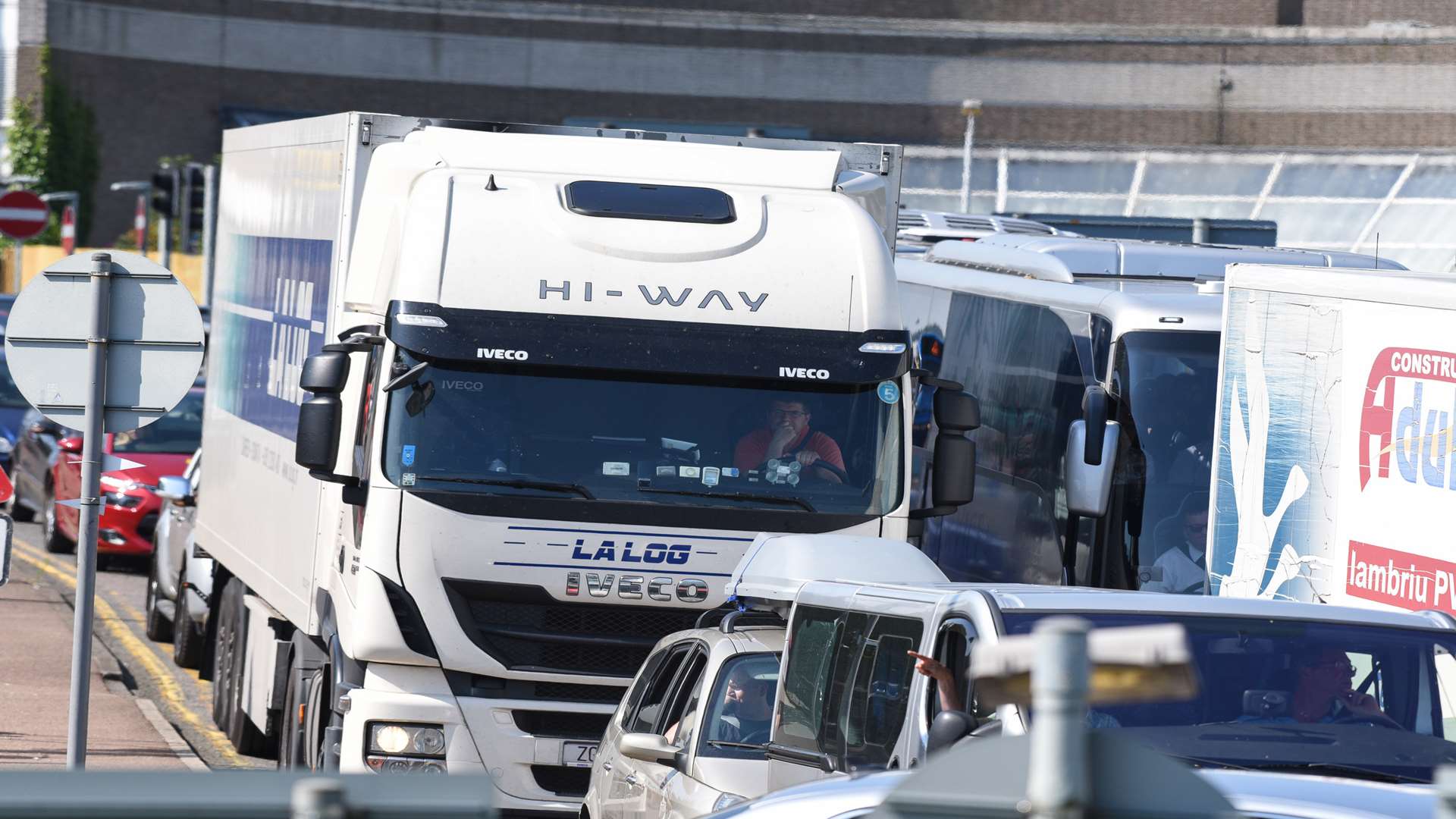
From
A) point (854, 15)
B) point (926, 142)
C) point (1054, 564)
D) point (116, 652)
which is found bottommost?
point (116, 652)

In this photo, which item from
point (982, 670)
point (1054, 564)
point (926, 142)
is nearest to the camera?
point (982, 670)

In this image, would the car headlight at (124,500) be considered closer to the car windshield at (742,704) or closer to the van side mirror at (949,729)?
the car windshield at (742,704)

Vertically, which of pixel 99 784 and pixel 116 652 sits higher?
pixel 99 784

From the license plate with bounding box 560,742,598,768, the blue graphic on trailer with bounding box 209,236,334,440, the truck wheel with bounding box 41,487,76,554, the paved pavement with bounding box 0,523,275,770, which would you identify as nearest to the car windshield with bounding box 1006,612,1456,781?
the license plate with bounding box 560,742,598,768

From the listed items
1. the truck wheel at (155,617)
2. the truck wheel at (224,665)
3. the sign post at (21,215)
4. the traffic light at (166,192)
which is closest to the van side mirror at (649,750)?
the truck wheel at (224,665)

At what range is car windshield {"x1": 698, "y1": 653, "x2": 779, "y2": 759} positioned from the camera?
7.28 m

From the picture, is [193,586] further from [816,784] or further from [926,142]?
[926,142]

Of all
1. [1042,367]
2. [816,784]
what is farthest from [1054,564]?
[816,784]

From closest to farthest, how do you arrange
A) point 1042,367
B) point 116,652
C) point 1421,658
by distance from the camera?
1. point 1421,658
2. point 1042,367
3. point 116,652

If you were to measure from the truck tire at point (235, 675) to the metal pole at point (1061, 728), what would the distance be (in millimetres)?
10885

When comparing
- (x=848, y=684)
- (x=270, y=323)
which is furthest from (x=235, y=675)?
(x=848, y=684)

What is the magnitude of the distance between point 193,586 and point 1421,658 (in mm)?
10711

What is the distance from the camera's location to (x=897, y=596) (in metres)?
6.54

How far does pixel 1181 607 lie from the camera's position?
6.17 metres
